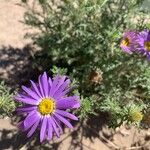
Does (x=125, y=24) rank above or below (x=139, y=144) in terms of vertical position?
above

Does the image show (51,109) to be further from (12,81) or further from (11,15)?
(11,15)

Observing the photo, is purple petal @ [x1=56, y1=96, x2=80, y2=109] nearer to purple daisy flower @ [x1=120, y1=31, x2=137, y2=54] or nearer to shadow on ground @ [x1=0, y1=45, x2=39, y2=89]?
purple daisy flower @ [x1=120, y1=31, x2=137, y2=54]

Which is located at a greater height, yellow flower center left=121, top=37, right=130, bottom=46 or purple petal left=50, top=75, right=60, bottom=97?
yellow flower center left=121, top=37, right=130, bottom=46

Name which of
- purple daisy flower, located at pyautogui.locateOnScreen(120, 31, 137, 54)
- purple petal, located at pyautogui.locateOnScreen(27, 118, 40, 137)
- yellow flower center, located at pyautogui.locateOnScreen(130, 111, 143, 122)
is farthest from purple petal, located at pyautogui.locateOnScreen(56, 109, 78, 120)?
purple daisy flower, located at pyautogui.locateOnScreen(120, 31, 137, 54)

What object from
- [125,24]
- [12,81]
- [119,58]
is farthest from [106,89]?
[12,81]

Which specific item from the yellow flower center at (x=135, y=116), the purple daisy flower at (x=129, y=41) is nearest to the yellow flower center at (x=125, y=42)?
the purple daisy flower at (x=129, y=41)

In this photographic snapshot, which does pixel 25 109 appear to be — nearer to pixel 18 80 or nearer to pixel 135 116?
pixel 135 116

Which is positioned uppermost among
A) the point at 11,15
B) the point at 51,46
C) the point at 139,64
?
the point at 11,15
